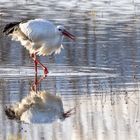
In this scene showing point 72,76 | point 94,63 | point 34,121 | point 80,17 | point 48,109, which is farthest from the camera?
point 80,17

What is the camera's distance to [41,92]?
12.1 meters

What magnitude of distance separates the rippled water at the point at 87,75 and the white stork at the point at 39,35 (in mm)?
377

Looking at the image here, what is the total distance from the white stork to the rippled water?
1.24 feet

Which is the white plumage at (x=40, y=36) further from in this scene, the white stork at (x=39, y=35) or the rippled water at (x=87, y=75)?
the rippled water at (x=87, y=75)

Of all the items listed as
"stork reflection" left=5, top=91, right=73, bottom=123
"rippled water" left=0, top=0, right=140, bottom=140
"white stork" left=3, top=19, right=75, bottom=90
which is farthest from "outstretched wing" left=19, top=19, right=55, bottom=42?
"stork reflection" left=5, top=91, right=73, bottom=123

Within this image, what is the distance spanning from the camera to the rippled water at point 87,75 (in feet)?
31.1

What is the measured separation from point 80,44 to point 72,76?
407 centimetres

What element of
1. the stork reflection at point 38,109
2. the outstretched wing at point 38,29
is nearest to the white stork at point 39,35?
the outstretched wing at point 38,29

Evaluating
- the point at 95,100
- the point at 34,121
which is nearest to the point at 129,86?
the point at 95,100

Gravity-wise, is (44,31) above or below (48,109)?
above

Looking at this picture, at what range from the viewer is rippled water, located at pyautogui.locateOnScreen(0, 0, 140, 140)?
31.1 ft

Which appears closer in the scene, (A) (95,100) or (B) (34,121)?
(B) (34,121)

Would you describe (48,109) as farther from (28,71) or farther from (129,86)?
(28,71)

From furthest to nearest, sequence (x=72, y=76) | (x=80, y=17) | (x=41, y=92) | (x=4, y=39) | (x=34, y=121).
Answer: (x=80, y=17) → (x=4, y=39) → (x=72, y=76) → (x=41, y=92) → (x=34, y=121)
